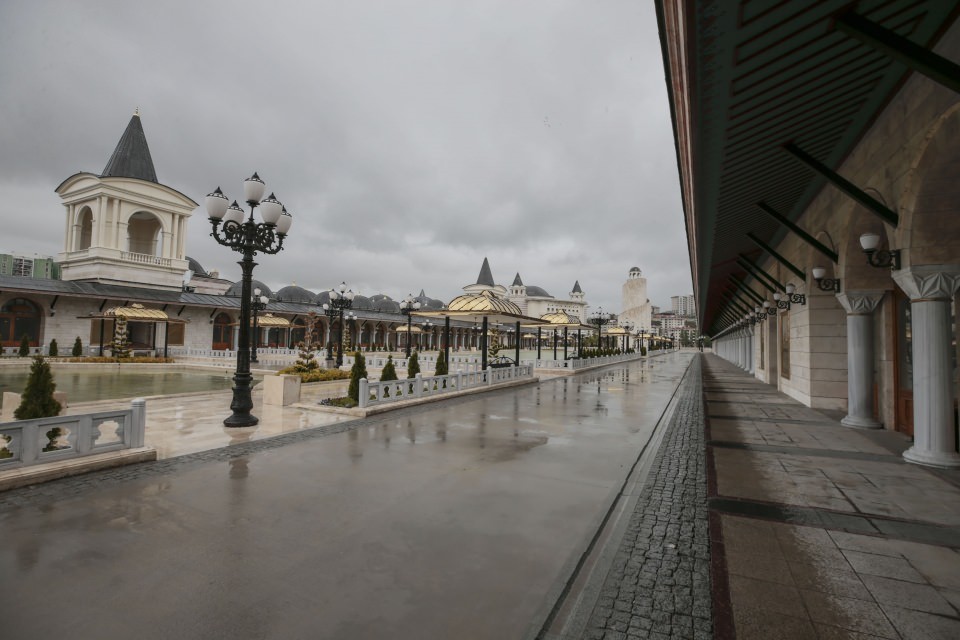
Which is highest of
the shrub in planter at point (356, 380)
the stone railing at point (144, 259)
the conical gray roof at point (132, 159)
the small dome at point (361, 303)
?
the conical gray roof at point (132, 159)

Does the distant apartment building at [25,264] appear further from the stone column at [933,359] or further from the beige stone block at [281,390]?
the stone column at [933,359]

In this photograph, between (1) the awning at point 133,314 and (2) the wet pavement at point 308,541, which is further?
(1) the awning at point 133,314

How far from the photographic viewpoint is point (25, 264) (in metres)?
115

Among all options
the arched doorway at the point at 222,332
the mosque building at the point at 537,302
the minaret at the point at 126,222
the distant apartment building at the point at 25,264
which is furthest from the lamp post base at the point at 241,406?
the distant apartment building at the point at 25,264

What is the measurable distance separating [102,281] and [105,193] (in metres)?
7.26

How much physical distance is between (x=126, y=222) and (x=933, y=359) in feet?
158

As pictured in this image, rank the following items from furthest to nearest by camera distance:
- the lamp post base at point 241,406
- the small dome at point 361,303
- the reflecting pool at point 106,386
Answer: the small dome at point 361,303, the reflecting pool at point 106,386, the lamp post base at point 241,406

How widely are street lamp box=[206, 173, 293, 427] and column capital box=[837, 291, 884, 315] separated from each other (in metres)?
12.2

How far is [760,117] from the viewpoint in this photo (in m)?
5.71

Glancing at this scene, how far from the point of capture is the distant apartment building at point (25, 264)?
11031 centimetres

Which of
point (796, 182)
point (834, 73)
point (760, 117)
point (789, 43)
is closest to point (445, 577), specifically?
point (789, 43)

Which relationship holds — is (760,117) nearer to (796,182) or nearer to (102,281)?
(796,182)

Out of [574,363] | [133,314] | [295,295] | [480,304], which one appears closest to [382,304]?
[295,295]

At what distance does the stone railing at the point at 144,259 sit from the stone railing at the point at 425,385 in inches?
1362
